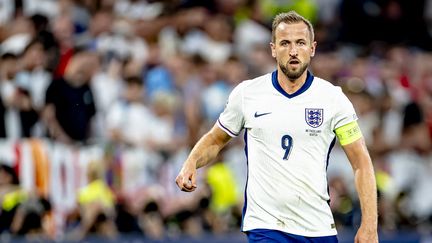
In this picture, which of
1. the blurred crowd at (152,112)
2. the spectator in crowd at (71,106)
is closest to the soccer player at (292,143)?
the blurred crowd at (152,112)

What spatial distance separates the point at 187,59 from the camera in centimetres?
1512

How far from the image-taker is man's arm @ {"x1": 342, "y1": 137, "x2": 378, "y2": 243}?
7.09 meters

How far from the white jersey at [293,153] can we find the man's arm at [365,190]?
210mm

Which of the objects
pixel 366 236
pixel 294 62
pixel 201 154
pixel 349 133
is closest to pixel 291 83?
pixel 294 62

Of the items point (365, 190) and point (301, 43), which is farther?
point (301, 43)

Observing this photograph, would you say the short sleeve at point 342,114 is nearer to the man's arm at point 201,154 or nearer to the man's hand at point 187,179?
the man's arm at point 201,154

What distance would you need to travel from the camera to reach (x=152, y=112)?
46.3ft

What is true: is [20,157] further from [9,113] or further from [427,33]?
[427,33]

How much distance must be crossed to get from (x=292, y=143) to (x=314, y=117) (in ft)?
0.76

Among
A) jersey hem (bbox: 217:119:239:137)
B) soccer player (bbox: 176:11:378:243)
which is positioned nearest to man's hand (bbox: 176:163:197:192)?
soccer player (bbox: 176:11:378:243)

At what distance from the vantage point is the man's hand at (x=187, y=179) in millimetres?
7359

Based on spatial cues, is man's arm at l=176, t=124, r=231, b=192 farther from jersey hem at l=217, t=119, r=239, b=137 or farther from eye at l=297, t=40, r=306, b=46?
eye at l=297, t=40, r=306, b=46

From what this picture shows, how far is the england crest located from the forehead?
501 mm

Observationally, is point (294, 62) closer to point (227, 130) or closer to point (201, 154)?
point (227, 130)
